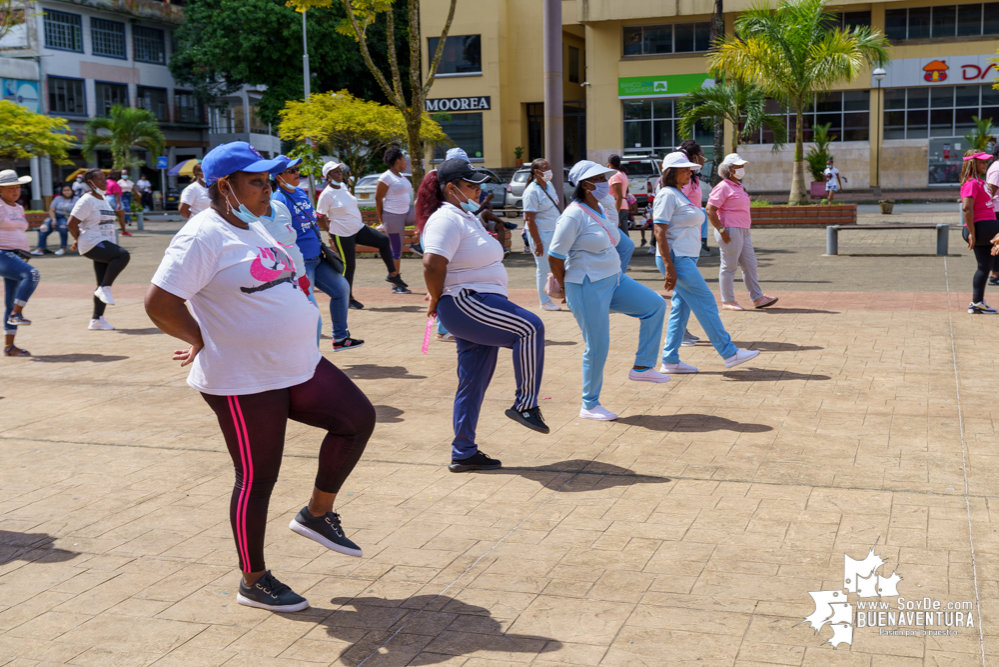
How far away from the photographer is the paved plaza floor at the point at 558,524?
364 cm

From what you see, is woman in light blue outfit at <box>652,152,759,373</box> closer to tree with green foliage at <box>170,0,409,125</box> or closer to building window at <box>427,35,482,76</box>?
building window at <box>427,35,482,76</box>

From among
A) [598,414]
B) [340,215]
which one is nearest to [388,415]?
[598,414]

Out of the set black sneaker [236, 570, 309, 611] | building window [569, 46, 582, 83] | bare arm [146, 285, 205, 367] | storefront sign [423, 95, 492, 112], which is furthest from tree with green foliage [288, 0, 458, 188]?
building window [569, 46, 582, 83]

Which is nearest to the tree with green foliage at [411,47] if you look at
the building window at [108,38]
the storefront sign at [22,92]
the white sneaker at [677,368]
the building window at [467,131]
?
the white sneaker at [677,368]

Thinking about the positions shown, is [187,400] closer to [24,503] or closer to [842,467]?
[24,503]

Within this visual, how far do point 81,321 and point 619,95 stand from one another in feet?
98.3

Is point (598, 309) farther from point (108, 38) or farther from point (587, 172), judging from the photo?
point (108, 38)

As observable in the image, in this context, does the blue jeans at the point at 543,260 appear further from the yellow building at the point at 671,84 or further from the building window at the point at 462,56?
the building window at the point at 462,56

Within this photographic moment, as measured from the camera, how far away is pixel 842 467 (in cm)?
554

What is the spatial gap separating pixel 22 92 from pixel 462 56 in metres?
20.8

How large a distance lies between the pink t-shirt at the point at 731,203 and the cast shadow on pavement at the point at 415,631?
23.8 feet

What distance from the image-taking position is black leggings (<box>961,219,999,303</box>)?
33.7 ft

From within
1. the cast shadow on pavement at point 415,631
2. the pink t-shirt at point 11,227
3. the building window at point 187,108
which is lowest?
the cast shadow on pavement at point 415,631

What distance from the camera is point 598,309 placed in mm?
6625
